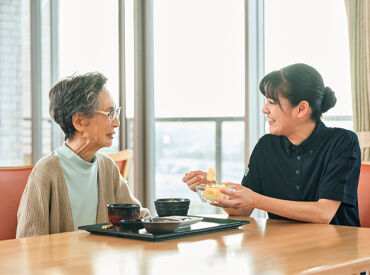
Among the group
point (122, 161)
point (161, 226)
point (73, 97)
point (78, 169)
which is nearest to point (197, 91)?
point (122, 161)

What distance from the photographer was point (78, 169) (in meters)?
2.05

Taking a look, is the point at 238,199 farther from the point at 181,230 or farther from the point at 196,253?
the point at 196,253

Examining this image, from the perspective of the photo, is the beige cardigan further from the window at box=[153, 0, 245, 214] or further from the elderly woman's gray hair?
the window at box=[153, 0, 245, 214]

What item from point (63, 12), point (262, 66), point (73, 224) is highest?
point (63, 12)

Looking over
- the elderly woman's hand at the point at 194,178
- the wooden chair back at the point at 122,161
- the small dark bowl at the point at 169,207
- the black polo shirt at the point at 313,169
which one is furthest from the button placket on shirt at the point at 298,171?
the wooden chair back at the point at 122,161

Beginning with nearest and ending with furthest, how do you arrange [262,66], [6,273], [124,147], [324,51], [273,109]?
[6,273]
[273,109]
[324,51]
[262,66]
[124,147]

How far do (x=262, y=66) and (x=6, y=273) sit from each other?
88.2 inches

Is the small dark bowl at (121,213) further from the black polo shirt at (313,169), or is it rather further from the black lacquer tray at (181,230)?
the black polo shirt at (313,169)

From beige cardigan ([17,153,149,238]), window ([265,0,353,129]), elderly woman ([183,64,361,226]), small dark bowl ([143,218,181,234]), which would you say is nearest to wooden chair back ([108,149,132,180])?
beige cardigan ([17,153,149,238])

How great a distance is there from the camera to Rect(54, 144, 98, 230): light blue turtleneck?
2.02m

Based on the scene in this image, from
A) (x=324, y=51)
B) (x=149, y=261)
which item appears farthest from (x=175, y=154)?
(x=149, y=261)

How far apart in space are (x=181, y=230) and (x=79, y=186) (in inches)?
24.1

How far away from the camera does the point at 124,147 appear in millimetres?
3951

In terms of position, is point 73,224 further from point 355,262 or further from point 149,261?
point 355,262
